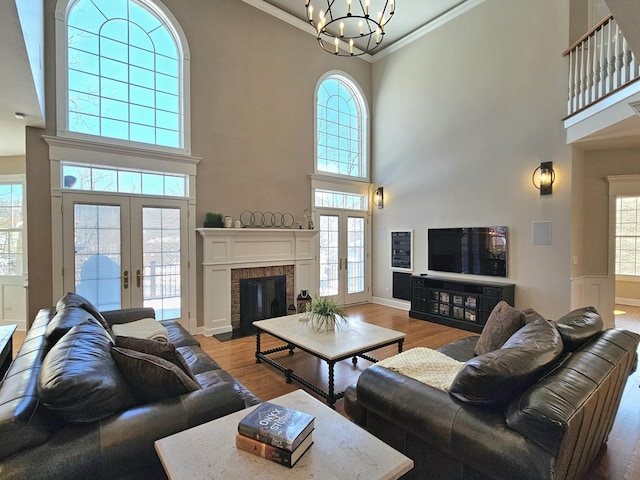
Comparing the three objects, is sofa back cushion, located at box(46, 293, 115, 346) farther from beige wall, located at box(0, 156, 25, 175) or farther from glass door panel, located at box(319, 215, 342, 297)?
glass door panel, located at box(319, 215, 342, 297)

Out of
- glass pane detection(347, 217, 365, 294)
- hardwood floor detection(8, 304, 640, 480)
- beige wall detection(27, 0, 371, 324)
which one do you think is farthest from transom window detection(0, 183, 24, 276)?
glass pane detection(347, 217, 365, 294)

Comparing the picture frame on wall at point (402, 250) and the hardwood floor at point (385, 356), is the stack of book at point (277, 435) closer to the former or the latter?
the hardwood floor at point (385, 356)

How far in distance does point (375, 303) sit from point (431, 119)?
393 cm

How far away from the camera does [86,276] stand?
169 inches

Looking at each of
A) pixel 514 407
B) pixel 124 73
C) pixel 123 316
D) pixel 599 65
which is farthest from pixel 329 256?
pixel 514 407

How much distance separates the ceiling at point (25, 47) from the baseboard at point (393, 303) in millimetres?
3864

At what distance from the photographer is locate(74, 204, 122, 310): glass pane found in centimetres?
425

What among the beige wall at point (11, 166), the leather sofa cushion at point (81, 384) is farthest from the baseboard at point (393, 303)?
A: the beige wall at point (11, 166)

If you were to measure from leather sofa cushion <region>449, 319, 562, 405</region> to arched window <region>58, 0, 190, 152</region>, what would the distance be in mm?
4794

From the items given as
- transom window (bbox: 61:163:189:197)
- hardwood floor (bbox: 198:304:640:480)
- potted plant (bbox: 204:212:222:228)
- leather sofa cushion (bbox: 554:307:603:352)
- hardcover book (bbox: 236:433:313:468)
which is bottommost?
hardwood floor (bbox: 198:304:640:480)

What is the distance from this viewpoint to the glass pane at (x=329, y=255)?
670cm

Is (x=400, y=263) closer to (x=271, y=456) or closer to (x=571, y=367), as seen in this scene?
(x=571, y=367)

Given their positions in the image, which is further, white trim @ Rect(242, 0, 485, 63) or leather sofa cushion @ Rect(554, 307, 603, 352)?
white trim @ Rect(242, 0, 485, 63)

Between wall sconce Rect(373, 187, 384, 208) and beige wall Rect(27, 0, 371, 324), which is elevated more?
beige wall Rect(27, 0, 371, 324)
